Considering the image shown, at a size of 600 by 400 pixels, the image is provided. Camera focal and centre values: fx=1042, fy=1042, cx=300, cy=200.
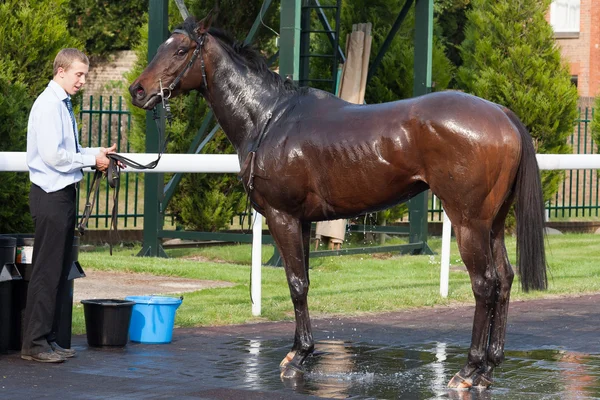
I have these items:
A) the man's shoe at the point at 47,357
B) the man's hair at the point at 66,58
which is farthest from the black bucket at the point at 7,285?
the man's hair at the point at 66,58

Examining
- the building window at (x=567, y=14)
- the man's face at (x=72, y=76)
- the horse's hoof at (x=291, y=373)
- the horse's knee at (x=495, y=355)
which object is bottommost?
the horse's hoof at (x=291, y=373)

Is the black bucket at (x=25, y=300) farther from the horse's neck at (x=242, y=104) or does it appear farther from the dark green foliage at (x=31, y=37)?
the dark green foliage at (x=31, y=37)

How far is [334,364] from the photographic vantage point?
7.26m

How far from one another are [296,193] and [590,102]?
19947 mm

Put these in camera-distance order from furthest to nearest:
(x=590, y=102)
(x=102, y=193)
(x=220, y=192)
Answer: (x=590, y=102)
(x=102, y=193)
(x=220, y=192)

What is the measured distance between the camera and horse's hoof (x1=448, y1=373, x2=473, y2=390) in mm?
6500

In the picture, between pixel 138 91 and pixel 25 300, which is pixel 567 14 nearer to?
pixel 138 91

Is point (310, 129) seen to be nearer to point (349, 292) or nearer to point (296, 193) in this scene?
point (296, 193)

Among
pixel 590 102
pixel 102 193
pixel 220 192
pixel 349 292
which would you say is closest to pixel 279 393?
pixel 349 292

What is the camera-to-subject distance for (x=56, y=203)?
23.3 ft

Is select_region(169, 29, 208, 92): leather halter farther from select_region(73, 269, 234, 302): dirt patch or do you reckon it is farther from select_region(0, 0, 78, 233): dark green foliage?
select_region(0, 0, 78, 233): dark green foliage

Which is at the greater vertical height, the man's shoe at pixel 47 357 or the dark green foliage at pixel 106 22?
the dark green foliage at pixel 106 22

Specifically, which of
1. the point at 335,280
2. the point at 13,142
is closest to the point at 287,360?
the point at 335,280

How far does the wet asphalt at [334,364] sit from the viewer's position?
6.29m
